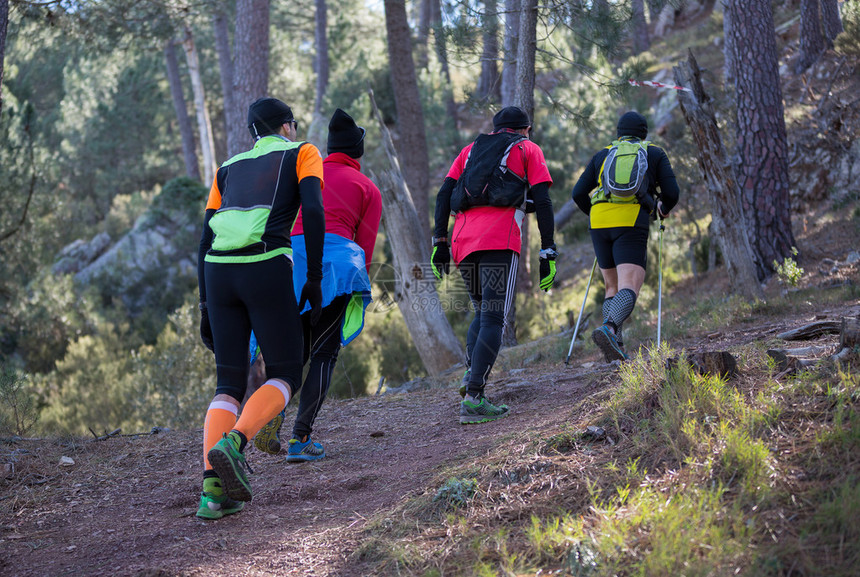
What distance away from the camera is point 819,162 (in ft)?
37.2

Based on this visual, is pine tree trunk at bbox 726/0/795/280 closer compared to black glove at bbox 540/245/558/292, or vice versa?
black glove at bbox 540/245/558/292

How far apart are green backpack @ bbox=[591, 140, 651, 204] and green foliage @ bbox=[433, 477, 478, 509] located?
9.75ft

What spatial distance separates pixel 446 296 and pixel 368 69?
13.1 meters

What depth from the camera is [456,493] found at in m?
3.21

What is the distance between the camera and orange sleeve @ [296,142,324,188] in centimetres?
361

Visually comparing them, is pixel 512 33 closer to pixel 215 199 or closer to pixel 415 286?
pixel 415 286

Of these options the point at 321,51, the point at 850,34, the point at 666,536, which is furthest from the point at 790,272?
the point at 321,51

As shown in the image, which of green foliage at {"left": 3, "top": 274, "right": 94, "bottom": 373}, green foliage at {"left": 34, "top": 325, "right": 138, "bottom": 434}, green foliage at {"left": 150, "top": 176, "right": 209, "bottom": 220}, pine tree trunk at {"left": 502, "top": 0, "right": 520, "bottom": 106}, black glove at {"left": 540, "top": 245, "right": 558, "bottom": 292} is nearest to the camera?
black glove at {"left": 540, "top": 245, "right": 558, "bottom": 292}

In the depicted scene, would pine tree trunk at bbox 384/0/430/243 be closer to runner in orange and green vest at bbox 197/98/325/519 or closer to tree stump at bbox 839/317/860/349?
runner in orange and green vest at bbox 197/98/325/519

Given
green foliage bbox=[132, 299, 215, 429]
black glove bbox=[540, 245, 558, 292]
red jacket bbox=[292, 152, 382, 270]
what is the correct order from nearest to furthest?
red jacket bbox=[292, 152, 382, 270] < black glove bbox=[540, 245, 558, 292] < green foliage bbox=[132, 299, 215, 429]

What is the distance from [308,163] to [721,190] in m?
5.52

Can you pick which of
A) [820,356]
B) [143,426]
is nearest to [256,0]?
[143,426]

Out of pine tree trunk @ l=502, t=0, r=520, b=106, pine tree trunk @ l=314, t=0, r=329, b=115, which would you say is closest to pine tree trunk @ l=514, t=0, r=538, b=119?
pine tree trunk @ l=502, t=0, r=520, b=106

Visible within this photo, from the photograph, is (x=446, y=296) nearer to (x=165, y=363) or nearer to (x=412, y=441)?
(x=165, y=363)
